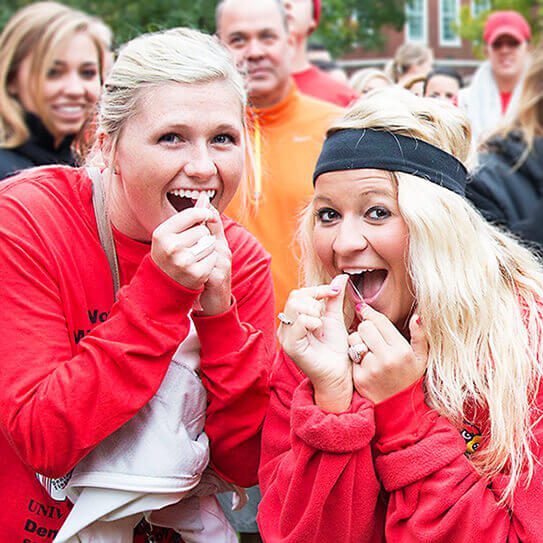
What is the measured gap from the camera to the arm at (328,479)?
221cm

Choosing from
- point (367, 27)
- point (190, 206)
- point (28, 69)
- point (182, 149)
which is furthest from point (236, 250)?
point (367, 27)

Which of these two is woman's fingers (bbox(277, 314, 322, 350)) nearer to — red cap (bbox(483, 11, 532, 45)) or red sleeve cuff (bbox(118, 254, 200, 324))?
red sleeve cuff (bbox(118, 254, 200, 324))

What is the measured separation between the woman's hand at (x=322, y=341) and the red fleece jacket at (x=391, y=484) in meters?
0.05

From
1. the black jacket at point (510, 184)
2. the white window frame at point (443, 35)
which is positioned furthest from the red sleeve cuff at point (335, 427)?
the white window frame at point (443, 35)

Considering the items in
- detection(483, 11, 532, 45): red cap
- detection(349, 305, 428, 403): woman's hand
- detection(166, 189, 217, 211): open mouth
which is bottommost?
detection(483, 11, 532, 45): red cap

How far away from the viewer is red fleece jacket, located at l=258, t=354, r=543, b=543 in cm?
216

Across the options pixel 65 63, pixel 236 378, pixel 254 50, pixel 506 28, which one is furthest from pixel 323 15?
pixel 236 378

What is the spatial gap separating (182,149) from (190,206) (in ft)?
0.65

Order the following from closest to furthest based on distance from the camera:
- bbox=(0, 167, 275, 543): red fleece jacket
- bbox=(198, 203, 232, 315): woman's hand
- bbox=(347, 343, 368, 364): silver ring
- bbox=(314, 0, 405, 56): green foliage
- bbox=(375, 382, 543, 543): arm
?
bbox=(375, 382, 543, 543): arm → bbox=(0, 167, 275, 543): red fleece jacket → bbox=(347, 343, 368, 364): silver ring → bbox=(198, 203, 232, 315): woman's hand → bbox=(314, 0, 405, 56): green foliage

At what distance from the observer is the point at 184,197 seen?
8.34ft

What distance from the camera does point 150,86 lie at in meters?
2.48

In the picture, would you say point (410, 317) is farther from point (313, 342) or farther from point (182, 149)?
point (182, 149)

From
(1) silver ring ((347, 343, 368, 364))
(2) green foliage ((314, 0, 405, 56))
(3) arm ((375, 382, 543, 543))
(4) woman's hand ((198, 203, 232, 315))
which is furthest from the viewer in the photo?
(2) green foliage ((314, 0, 405, 56))

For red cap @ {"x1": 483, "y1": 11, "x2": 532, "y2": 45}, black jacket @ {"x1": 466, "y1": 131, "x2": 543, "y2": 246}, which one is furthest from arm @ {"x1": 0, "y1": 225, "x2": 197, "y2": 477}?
red cap @ {"x1": 483, "y1": 11, "x2": 532, "y2": 45}
